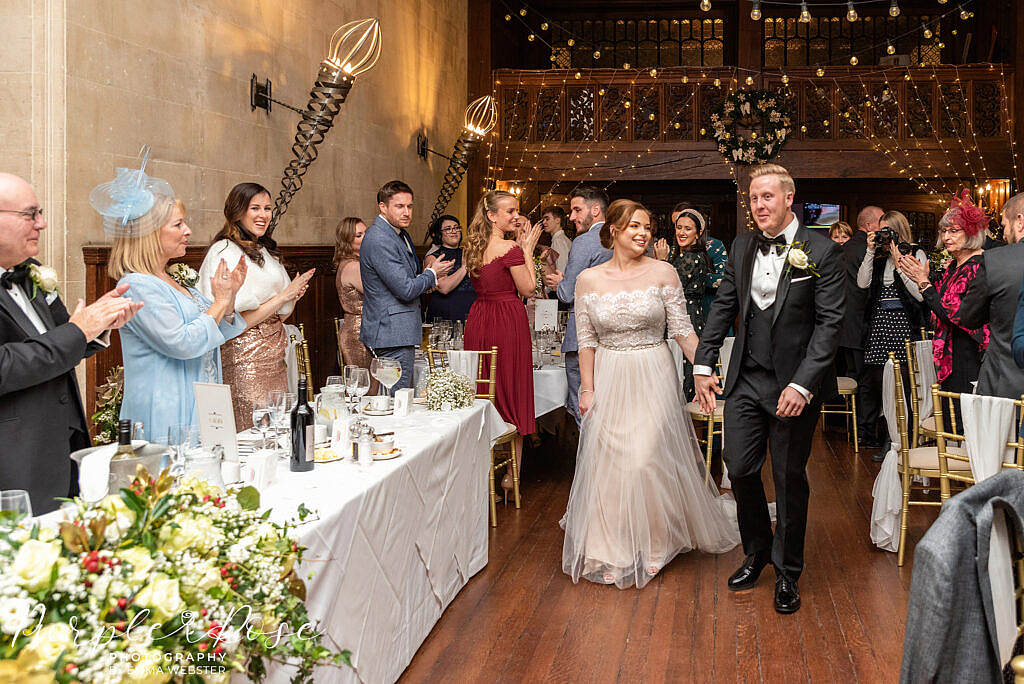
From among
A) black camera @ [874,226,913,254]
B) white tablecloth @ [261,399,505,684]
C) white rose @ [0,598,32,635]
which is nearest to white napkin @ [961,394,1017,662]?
white tablecloth @ [261,399,505,684]

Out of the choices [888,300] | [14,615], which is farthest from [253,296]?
[888,300]

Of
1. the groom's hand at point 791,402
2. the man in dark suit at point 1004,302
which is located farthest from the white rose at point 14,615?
the man in dark suit at point 1004,302

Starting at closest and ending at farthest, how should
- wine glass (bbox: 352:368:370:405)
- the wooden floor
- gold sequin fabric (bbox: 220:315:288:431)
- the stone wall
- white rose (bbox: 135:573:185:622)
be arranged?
white rose (bbox: 135:573:185:622) < the wooden floor < wine glass (bbox: 352:368:370:405) < the stone wall < gold sequin fabric (bbox: 220:315:288:431)

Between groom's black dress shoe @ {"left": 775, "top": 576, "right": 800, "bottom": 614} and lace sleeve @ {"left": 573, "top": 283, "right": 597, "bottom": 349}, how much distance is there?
56.7 inches

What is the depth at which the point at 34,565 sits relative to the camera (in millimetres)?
1407

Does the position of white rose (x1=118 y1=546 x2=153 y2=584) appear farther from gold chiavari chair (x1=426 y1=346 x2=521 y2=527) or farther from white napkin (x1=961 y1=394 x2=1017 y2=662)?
gold chiavari chair (x1=426 y1=346 x2=521 y2=527)

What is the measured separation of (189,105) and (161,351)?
2583mm

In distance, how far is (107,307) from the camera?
280cm

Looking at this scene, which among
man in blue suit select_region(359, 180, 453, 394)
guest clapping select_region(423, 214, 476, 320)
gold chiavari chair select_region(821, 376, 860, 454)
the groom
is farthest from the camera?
guest clapping select_region(423, 214, 476, 320)

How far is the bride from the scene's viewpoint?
451 centimetres

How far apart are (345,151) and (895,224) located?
442 cm

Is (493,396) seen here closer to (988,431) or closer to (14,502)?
(988,431)

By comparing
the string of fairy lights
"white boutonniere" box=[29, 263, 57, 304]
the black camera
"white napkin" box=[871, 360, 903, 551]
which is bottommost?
"white napkin" box=[871, 360, 903, 551]

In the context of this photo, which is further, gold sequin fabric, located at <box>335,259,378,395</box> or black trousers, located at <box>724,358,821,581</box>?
gold sequin fabric, located at <box>335,259,378,395</box>
